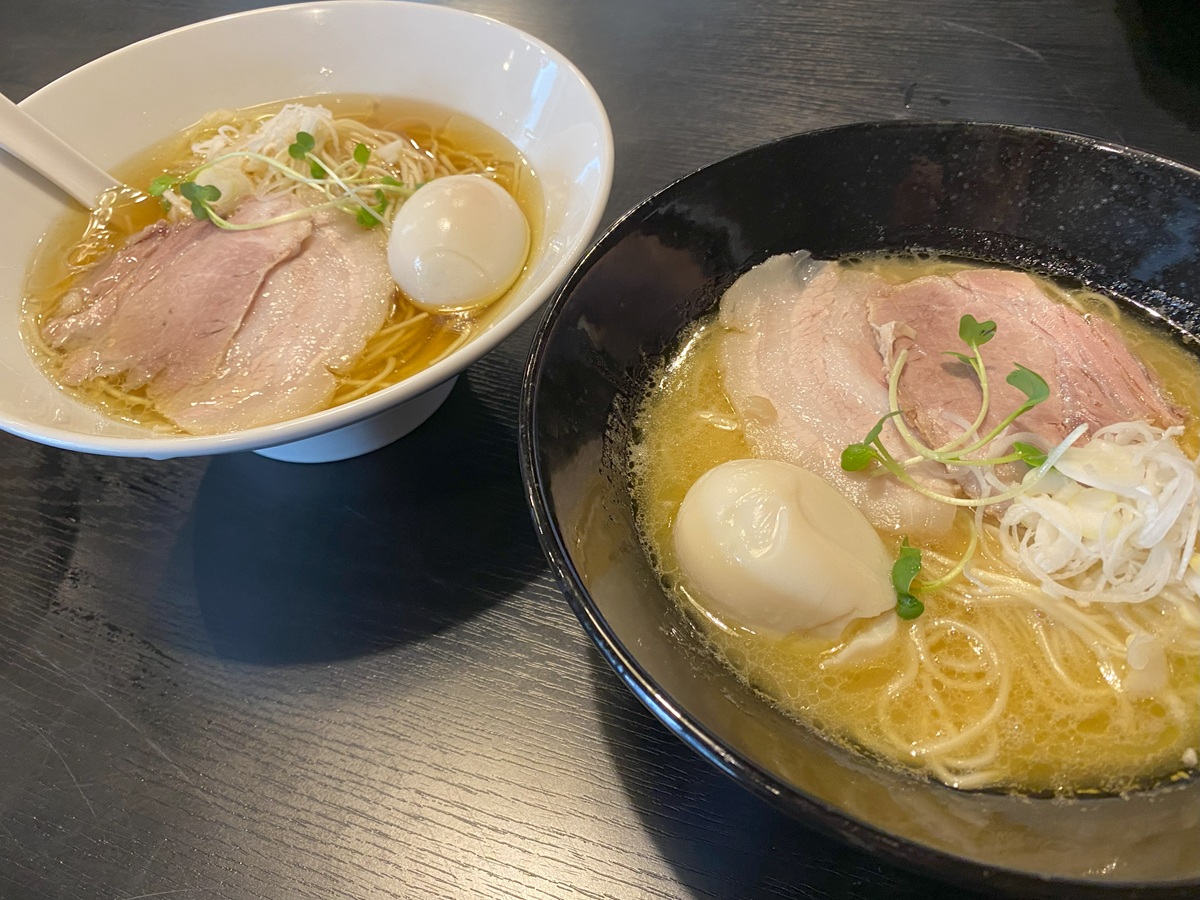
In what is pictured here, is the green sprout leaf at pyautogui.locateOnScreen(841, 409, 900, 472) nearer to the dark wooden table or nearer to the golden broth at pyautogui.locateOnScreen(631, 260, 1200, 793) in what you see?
the golden broth at pyautogui.locateOnScreen(631, 260, 1200, 793)

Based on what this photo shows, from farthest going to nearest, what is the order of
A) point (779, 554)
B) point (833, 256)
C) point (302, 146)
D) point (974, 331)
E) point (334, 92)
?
point (334, 92) → point (302, 146) → point (833, 256) → point (974, 331) → point (779, 554)

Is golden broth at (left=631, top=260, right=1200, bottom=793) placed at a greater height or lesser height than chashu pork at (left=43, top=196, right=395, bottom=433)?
lesser

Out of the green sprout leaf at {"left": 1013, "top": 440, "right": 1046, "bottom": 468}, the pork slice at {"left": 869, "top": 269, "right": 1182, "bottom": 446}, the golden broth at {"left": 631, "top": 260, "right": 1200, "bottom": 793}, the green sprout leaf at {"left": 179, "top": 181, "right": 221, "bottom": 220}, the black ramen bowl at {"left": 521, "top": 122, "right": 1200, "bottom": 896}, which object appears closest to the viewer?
the black ramen bowl at {"left": 521, "top": 122, "right": 1200, "bottom": 896}

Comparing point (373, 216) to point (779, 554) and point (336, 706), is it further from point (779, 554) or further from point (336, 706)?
point (779, 554)

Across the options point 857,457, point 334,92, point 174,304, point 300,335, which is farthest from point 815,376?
point 334,92

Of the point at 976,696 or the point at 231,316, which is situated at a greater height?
the point at 231,316

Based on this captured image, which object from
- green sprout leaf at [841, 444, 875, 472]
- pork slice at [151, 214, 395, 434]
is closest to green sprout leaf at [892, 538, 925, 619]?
green sprout leaf at [841, 444, 875, 472]
